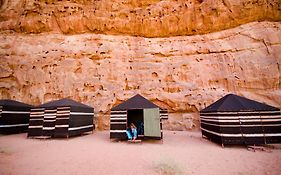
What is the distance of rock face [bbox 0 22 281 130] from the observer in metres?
18.0

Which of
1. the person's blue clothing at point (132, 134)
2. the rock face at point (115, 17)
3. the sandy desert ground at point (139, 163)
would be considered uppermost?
the rock face at point (115, 17)

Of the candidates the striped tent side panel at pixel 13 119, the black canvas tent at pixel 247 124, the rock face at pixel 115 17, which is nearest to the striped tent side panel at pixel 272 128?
the black canvas tent at pixel 247 124

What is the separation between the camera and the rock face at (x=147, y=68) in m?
18.0

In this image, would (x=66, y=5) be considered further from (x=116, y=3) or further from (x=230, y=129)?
(x=230, y=129)

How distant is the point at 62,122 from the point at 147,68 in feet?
35.5

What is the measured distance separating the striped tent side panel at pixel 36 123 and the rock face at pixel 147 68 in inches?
236

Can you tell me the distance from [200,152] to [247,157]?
1974 millimetres

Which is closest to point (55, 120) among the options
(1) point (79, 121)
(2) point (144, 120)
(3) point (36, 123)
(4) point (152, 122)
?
(3) point (36, 123)

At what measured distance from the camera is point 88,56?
67.3 feet

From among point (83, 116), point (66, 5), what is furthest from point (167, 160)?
point (66, 5)

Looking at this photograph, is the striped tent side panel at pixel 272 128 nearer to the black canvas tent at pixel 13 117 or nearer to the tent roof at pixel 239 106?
the tent roof at pixel 239 106

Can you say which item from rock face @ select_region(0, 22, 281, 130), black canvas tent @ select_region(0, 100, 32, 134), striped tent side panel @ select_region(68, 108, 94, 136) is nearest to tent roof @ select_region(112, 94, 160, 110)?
striped tent side panel @ select_region(68, 108, 94, 136)

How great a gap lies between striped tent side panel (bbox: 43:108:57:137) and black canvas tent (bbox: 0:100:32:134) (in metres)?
4.22

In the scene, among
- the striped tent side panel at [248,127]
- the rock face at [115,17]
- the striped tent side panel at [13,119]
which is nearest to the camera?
the striped tent side panel at [248,127]
